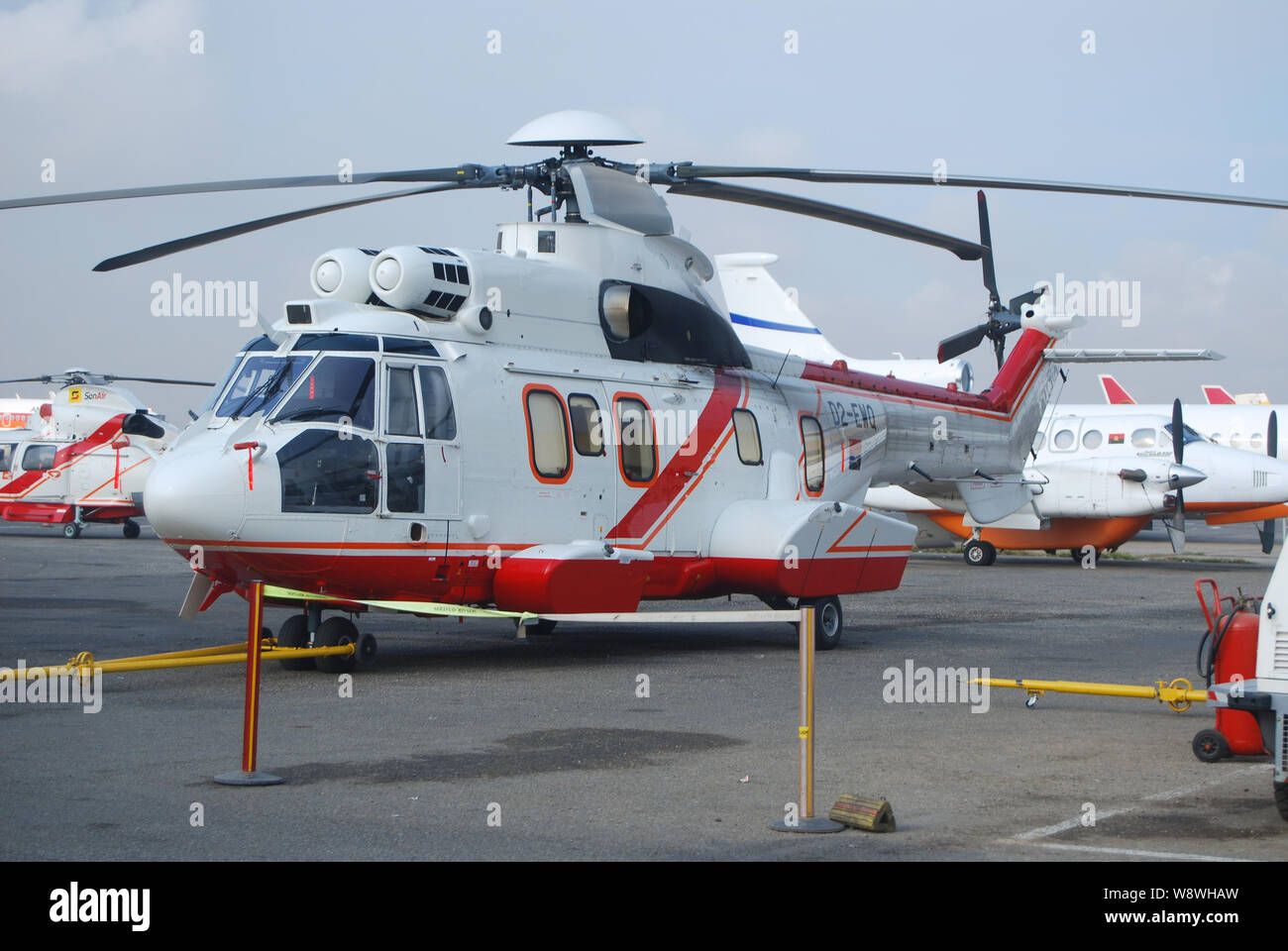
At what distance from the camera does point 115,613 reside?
1686 centimetres

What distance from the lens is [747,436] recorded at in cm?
1473

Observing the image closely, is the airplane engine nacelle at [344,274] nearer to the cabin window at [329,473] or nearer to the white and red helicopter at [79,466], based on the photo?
the cabin window at [329,473]

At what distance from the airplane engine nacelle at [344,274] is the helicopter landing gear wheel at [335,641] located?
2862 mm

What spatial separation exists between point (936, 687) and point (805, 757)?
16.0ft

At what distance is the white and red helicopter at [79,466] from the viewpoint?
115 ft

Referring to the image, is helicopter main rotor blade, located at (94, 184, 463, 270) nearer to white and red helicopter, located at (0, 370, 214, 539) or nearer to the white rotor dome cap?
the white rotor dome cap

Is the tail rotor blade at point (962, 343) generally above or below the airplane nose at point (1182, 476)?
above

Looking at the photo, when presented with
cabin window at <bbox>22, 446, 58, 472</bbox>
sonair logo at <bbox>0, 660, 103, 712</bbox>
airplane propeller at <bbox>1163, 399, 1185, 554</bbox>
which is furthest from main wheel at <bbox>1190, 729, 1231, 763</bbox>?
cabin window at <bbox>22, 446, 58, 472</bbox>

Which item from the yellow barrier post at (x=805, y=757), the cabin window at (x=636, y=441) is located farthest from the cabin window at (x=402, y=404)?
the yellow barrier post at (x=805, y=757)

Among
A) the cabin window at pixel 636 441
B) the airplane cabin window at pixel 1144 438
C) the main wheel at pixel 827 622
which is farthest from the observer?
the airplane cabin window at pixel 1144 438

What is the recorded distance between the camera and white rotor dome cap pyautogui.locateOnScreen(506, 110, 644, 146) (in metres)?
12.6

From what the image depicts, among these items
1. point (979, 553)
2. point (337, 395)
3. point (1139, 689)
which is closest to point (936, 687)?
point (1139, 689)

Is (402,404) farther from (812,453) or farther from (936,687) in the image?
(812,453)
